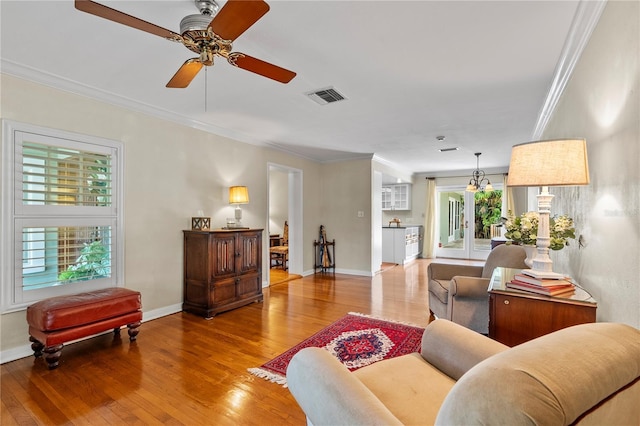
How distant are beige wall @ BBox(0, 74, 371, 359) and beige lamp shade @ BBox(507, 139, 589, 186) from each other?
362cm

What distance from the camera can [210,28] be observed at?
1.71 metres

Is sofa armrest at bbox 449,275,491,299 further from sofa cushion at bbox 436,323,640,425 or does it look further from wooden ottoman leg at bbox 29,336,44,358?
wooden ottoman leg at bbox 29,336,44,358

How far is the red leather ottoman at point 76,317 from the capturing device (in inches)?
97.7

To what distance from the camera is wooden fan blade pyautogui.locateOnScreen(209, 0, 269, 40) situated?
1.42 metres

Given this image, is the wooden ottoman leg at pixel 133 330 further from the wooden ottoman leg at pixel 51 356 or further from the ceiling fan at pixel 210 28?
the ceiling fan at pixel 210 28

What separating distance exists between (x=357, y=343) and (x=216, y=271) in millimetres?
1918

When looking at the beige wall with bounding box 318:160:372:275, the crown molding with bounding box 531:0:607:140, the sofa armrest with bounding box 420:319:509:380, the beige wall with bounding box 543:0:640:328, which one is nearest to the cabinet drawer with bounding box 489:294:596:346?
the beige wall with bounding box 543:0:640:328

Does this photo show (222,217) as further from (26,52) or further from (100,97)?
(26,52)

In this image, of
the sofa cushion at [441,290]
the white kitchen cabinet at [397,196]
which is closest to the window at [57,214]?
the sofa cushion at [441,290]

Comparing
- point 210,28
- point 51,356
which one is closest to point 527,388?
point 210,28

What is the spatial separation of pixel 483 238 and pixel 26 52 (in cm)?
919

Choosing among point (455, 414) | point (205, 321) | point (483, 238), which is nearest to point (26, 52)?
point (205, 321)

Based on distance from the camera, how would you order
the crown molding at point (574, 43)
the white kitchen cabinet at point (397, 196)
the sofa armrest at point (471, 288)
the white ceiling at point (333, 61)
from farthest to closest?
the white kitchen cabinet at point (397, 196) < the sofa armrest at point (471, 288) < the white ceiling at point (333, 61) < the crown molding at point (574, 43)

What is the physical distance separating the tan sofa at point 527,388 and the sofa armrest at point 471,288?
2.02m
